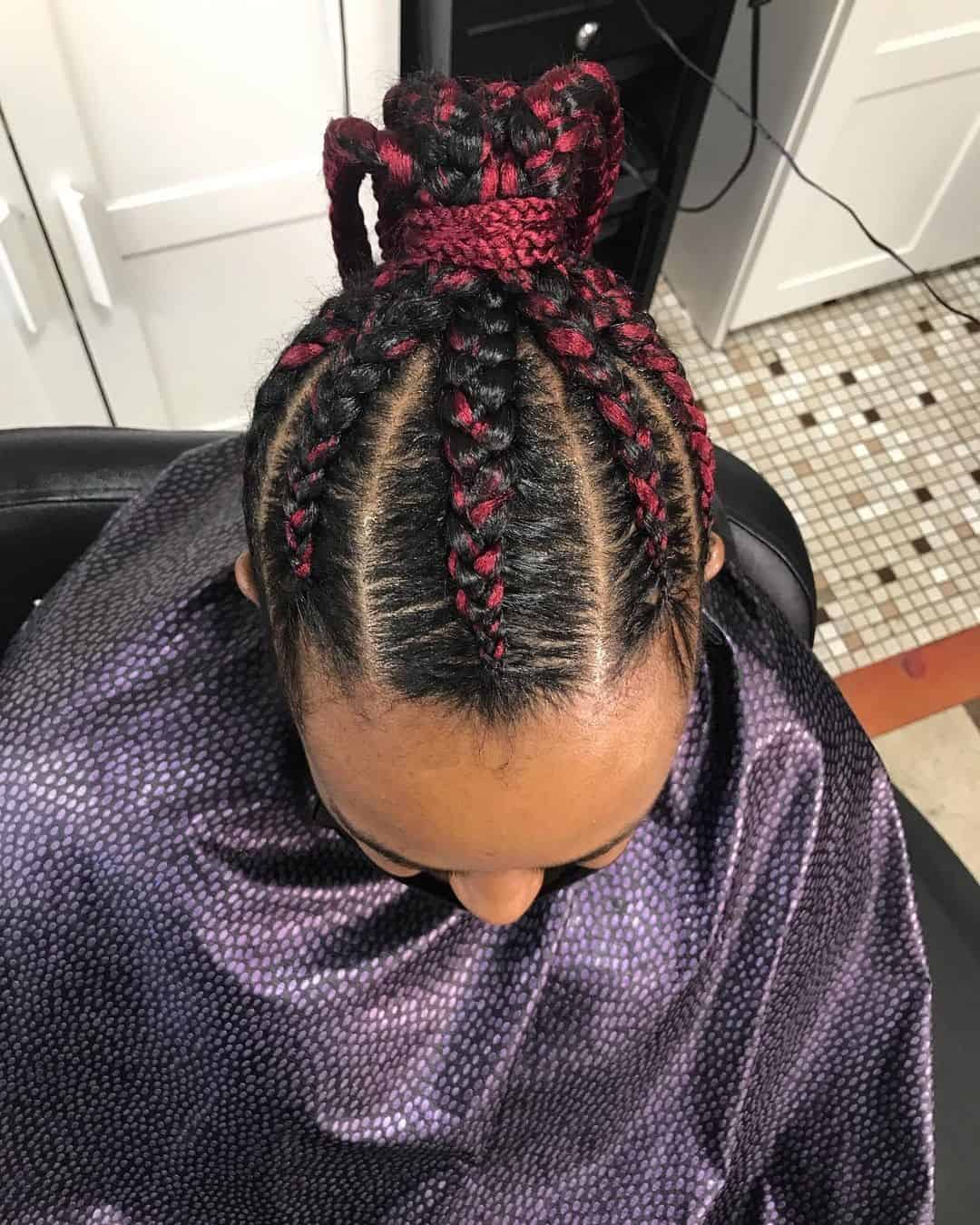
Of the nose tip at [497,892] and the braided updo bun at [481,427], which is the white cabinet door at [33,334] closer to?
the braided updo bun at [481,427]

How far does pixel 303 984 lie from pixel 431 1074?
147 mm

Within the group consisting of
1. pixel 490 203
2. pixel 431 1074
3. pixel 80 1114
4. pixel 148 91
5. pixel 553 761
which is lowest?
pixel 80 1114

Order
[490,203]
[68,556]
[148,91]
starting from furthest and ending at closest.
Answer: [148,91], [68,556], [490,203]

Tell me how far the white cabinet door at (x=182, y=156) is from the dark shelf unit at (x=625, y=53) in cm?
7

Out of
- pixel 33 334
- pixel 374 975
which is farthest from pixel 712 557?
pixel 33 334

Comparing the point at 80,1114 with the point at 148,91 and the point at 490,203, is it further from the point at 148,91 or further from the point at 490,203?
the point at 148,91

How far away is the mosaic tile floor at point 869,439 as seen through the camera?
2.02 meters

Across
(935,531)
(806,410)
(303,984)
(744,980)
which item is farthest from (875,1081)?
(806,410)

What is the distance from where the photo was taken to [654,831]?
3.16 feet

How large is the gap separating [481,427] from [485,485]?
0.03 m

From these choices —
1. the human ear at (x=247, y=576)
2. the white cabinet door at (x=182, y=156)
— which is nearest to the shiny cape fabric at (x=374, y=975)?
the human ear at (x=247, y=576)

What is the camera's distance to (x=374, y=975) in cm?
91

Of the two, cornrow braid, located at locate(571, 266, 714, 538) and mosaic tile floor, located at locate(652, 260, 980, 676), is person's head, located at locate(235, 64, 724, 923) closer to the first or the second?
cornrow braid, located at locate(571, 266, 714, 538)

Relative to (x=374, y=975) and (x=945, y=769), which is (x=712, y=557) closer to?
(x=374, y=975)
